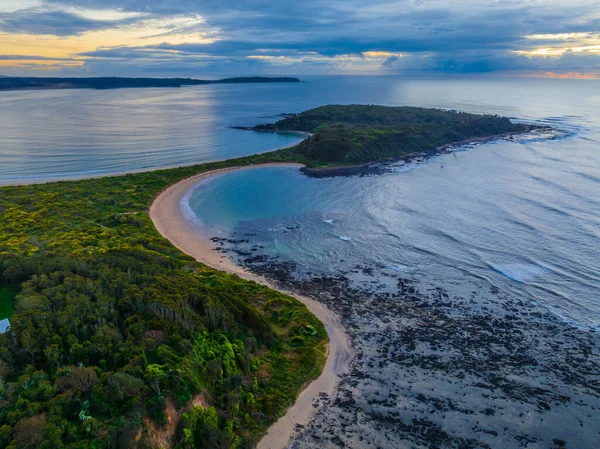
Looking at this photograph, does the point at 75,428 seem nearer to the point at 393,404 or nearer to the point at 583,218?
the point at 393,404

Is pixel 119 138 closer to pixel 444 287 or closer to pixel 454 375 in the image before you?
pixel 444 287

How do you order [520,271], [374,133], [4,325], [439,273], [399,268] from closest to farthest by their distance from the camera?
1. [4,325]
2. [520,271]
3. [439,273]
4. [399,268]
5. [374,133]

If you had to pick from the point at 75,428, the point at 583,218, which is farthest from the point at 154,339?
the point at 583,218

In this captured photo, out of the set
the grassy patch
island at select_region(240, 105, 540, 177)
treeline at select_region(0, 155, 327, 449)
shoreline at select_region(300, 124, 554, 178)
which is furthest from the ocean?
the grassy patch

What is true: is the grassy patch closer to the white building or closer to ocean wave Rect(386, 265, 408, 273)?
the white building

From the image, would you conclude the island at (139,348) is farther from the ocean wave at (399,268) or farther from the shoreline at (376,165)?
the shoreline at (376,165)

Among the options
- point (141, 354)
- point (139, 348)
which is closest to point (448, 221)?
point (139, 348)
